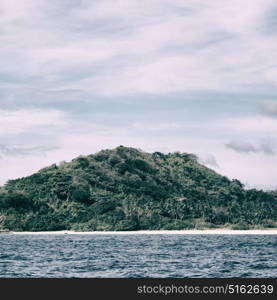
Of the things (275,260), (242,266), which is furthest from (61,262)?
(275,260)

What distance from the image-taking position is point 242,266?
75.6 m

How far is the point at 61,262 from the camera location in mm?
81688

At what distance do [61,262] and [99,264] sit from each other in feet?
21.4
